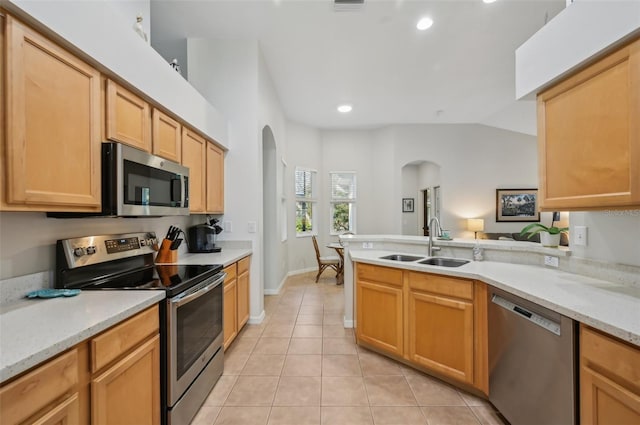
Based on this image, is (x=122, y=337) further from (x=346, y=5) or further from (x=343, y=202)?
(x=343, y=202)

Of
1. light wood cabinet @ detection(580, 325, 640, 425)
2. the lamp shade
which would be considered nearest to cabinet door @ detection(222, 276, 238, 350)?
light wood cabinet @ detection(580, 325, 640, 425)

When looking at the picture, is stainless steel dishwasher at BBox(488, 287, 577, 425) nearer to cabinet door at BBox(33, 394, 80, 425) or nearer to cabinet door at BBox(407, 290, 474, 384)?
cabinet door at BBox(407, 290, 474, 384)

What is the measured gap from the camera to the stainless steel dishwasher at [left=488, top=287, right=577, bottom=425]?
1.29 metres

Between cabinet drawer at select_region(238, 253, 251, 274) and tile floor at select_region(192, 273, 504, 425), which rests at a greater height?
cabinet drawer at select_region(238, 253, 251, 274)

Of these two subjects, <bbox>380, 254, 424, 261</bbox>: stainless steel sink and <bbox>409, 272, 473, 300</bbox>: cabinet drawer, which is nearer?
<bbox>409, 272, 473, 300</bbox>: cabinet drawer

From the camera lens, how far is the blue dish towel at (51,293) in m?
1.37

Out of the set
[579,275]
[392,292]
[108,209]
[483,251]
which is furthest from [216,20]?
[579,275]

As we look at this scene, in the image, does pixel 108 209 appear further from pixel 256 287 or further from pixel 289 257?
pixel 289 257

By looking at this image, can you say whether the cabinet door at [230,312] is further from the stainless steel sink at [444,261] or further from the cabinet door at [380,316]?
the stainless steel sink at [444,261]

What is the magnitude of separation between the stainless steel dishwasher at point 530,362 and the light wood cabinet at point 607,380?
57mm

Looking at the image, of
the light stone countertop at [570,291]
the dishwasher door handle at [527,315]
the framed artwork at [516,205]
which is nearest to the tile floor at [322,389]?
the dishwasher door handle at [527,315]

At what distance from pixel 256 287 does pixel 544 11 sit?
4.27m

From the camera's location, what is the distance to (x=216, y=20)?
3.02m

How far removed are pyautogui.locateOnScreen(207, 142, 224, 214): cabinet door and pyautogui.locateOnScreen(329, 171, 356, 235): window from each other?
12.5 feet
